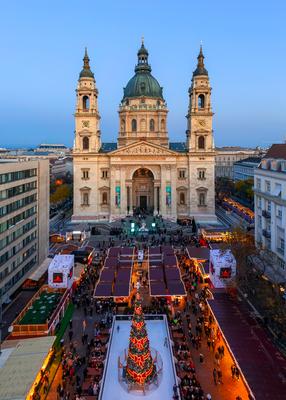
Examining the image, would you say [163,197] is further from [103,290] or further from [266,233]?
[103,290]

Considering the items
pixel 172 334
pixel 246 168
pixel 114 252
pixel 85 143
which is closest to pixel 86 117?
pixel 85 143

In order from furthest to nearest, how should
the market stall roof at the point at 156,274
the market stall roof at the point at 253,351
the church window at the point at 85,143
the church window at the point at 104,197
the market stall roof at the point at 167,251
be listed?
1. the church window at the point at 104,197
2. the church window at the point at 85,143
3. the market stall roof at the point at 167,251
4. the market stall roof at the point at 156,274
5. the market stall roof at the point at 253,351

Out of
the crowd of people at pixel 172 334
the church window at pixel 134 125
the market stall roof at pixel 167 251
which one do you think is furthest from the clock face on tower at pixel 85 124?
the crowd of people at pixel 172 334

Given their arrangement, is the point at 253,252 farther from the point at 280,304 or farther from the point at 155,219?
the point at 155,219

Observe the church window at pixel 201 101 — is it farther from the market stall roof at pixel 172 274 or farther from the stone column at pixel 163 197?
the market stall roof at pixel 172 274

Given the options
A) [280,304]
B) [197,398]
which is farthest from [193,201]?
[197,398]
